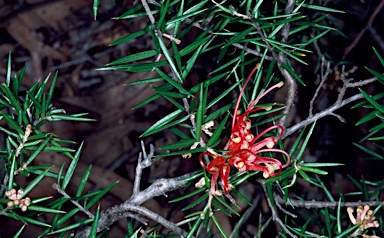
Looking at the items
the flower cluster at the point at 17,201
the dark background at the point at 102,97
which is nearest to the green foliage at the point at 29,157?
the flower cluster at the point at 17,201

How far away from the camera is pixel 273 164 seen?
1.99ft

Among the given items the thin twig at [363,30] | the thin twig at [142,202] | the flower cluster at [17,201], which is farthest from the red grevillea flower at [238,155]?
the thin twig at [363,30]

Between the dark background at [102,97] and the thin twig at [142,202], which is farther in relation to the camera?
the dark background at [102,97]

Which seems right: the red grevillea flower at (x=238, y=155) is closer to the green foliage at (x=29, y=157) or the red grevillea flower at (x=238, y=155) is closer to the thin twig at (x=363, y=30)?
the green foliage at (x=29, y=157)

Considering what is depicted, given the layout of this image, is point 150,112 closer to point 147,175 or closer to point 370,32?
point 147,175

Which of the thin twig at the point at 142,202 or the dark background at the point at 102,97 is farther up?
the thin twig at the point at 142,202

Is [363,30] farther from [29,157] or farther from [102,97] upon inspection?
[29,157]

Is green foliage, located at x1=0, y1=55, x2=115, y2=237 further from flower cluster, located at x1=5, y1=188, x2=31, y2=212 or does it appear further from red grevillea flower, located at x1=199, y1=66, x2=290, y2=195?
red grevillea flower, located at x1=199, y1=66, x2=290, y2=195

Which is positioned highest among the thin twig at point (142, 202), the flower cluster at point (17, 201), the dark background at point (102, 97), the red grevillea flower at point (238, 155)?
the red grevillea flower at point (238, 155)

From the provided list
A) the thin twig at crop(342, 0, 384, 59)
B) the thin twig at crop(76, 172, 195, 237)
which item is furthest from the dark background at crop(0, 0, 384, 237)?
the thin twig at crop(76, 172, 195, 237)

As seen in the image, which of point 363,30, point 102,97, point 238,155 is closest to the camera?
point 238,155

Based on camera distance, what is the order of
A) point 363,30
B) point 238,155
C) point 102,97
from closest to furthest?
A: point 238,155, point 363,30, point 102,97

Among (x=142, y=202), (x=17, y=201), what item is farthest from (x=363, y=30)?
(x=17, y=201)

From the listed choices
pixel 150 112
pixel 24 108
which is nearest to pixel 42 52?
pixel 150 112
